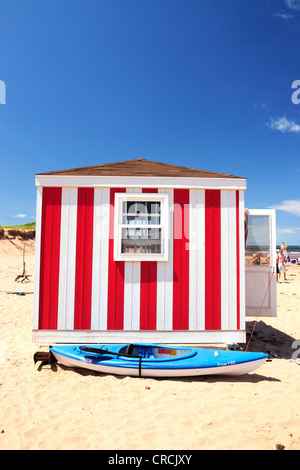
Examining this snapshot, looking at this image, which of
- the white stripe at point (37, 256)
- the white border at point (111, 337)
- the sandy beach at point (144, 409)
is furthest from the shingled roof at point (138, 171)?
the sandy beach at point (144, 409)

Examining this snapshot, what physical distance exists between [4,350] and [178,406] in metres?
4.38

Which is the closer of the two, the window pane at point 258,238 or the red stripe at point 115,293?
the red stripe at point 115,293

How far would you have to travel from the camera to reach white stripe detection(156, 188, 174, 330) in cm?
548

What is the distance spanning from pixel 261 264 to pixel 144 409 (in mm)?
3916

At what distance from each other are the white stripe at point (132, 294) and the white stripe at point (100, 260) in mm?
414

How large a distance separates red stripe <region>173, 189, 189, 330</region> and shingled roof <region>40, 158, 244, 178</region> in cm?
42

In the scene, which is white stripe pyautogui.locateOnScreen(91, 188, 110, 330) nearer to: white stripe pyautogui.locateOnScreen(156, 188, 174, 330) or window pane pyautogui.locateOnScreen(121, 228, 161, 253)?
window pane pyautogui.locateOnScreen(121, 228, 161, 253)

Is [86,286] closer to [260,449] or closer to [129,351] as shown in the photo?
[129,351]

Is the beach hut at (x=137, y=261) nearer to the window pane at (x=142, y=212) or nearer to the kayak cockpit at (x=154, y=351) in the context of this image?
the window pane at (x=142, y=212)

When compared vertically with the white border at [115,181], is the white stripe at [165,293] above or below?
below

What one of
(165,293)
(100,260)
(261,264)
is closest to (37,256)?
(100,260)

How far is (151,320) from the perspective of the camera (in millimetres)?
5484

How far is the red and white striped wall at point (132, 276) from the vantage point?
547 cm
